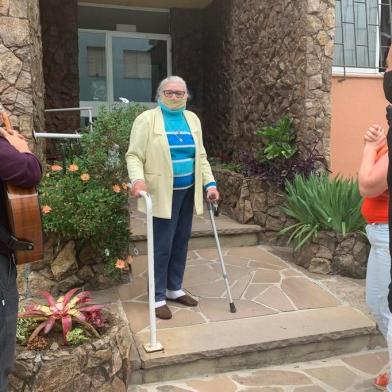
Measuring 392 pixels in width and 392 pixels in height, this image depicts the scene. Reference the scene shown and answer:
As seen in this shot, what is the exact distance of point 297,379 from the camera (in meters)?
3.00

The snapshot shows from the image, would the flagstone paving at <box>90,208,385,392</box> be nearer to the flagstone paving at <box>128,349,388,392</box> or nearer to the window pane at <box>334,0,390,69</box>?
the flagstone paving at <box>128,349,388,392</box>

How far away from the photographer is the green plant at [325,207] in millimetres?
4363

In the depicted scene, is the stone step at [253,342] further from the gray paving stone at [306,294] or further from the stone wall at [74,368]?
the stone wall at [74,368]

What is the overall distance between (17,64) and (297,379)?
120 inches

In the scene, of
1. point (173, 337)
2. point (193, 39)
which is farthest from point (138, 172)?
point (193, 39)

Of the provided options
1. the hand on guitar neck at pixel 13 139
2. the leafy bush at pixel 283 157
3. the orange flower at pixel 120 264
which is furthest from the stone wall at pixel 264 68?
the hand on guitar neck at pixel 13 139

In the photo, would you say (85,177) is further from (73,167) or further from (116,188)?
(116,188)

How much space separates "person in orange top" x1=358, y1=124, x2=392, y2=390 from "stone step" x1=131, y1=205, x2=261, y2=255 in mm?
2619

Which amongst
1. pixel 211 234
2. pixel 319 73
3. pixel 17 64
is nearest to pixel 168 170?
pixel 17 64

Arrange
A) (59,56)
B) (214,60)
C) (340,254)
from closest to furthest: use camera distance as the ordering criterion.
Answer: (340,254) < (59,56) < (214,60)

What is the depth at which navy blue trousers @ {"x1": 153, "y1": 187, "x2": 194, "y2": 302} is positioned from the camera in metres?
3.39

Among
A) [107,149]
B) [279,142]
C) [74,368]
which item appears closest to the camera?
[74,368]

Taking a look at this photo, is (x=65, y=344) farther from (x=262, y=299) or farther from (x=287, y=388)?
(x=262, y=299)

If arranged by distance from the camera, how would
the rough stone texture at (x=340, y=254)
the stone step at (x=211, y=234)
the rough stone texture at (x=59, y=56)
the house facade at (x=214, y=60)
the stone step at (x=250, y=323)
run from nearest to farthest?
1. the stone step at (x=250, y=323)
2. the rough stone texture at (x=340, y=254)
3. the house facade at (x=214, y=60)
4. the stone step at (x=211, y=234)
5. the rough stone texture at (x=59, y=56)
